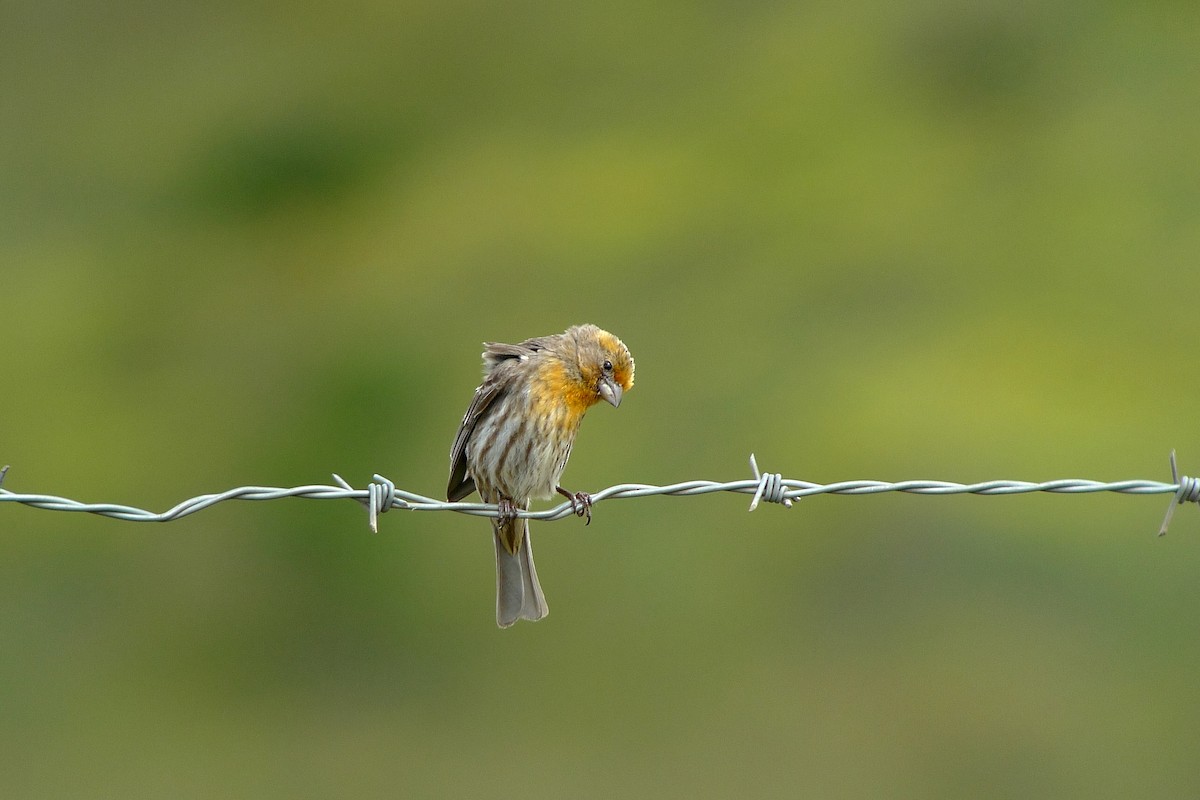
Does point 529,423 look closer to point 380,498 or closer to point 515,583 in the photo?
point 515,583

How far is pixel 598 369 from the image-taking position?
586 cm

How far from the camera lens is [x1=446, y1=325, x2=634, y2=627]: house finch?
5.81 m

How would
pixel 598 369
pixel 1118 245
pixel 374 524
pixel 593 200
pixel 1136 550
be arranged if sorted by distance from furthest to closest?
pixel 593 200, pixel 1118 245, pixel 1136 550, pixel 598 369, pixel 374 524

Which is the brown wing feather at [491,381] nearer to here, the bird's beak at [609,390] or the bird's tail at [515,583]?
the bird's beak at [609,390]

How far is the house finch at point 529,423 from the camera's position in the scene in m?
5.81

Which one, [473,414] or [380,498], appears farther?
[473,414]

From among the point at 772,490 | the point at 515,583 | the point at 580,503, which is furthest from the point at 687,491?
the point at 515,583

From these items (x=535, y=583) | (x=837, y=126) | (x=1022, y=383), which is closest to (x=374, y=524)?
(x=535, y=583)

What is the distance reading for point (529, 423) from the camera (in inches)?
228

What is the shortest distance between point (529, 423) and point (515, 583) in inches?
27.3

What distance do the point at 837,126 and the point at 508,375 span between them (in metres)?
10.9

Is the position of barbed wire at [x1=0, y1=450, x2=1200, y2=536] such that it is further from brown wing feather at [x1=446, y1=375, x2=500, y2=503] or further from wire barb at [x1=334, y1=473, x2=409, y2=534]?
brown wing feather at [x1=446, y1=375, x2=500, y2=503]

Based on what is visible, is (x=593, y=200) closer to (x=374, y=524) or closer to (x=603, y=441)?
(x=603, y=441)

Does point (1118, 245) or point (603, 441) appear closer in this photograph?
point (603, 441)
